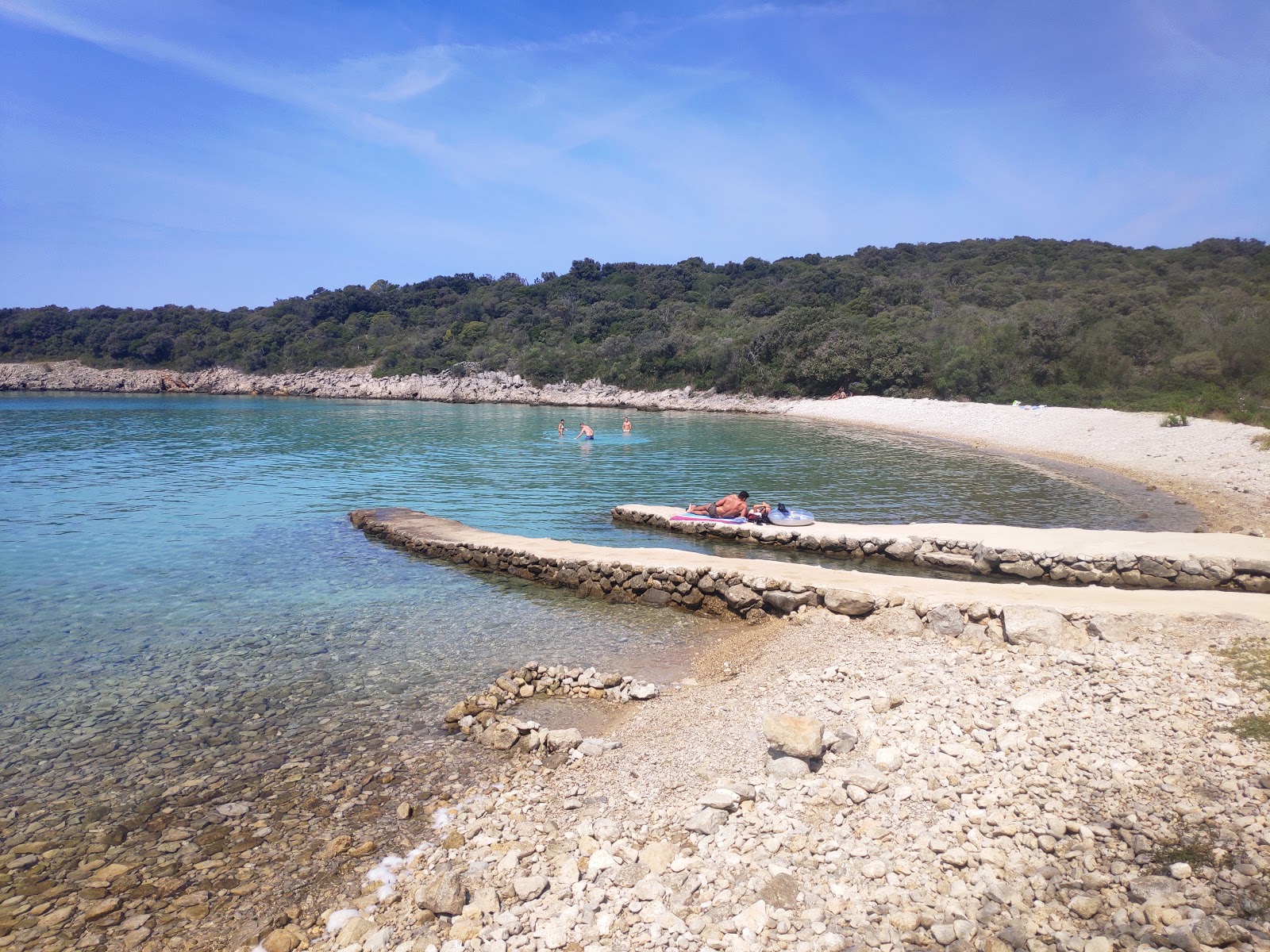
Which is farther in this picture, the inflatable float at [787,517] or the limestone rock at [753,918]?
the inflatable float at [787,517]

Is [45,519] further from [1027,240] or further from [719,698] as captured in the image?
[1027,240]

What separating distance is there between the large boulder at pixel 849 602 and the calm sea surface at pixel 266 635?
1.99m

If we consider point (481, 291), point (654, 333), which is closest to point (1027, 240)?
point (654, 333)

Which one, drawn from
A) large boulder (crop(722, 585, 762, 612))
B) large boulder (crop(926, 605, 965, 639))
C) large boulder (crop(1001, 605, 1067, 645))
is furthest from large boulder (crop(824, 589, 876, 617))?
large boulder (crop(1001, 605, 1067, 645))

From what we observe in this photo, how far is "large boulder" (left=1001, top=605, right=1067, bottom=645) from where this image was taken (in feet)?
26.4

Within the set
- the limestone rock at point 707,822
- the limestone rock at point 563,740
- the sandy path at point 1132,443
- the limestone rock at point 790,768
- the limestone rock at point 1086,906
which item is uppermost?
the sandy path at point 1132,443

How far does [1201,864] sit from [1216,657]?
12.0ft

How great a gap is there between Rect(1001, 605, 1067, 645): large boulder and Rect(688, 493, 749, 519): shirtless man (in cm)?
919

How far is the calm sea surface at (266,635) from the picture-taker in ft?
18.7

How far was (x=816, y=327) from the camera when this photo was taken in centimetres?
6353

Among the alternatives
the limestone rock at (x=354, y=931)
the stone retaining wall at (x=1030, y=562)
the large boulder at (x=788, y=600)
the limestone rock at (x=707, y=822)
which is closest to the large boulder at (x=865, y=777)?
the limestone rock at (x=707, y=822)

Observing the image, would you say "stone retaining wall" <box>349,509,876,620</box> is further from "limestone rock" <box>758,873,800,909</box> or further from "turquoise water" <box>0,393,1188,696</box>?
"limestone rock" <box>758,873,800,909</box>

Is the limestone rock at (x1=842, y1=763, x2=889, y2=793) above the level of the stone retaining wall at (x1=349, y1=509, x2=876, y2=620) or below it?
above

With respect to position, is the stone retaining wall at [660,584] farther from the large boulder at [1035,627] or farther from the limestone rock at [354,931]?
the limestone rock at [354,931]
